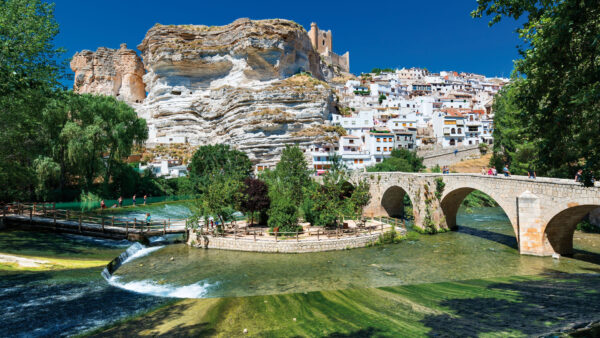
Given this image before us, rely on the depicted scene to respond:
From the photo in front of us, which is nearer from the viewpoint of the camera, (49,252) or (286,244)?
(49,252)

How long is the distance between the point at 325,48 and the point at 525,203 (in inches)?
4766

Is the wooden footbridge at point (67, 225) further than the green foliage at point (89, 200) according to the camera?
No

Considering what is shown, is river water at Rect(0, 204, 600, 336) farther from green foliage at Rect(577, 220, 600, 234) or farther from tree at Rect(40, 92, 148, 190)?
tree at Rect(40, 92, 148, 190)

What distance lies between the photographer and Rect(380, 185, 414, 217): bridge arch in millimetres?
31156

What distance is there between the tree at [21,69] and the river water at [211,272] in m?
6.17

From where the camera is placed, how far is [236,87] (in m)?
74.6

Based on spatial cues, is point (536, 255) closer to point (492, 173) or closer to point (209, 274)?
point (492, 173)

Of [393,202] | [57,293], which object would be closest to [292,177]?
[393,202]

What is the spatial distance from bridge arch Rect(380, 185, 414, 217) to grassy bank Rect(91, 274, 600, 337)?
62.3 ft

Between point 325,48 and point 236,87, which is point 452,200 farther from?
point 325,48

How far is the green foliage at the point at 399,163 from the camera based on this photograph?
4308 centimetres

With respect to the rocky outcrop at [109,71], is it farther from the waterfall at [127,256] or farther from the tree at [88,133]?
the waterfall at [127,256]

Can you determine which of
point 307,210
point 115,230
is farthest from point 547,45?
point 115,230

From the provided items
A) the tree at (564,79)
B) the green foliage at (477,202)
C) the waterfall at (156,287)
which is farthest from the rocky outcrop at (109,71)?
the tree at (564,79)
